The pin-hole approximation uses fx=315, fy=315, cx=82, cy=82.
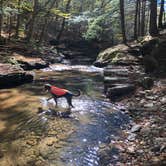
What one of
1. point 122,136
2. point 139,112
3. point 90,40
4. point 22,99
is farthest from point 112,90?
point 90,40

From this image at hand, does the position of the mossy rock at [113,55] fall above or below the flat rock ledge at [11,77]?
above

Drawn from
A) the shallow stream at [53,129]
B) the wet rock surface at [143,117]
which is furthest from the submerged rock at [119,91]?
the shallow stream at [53,129]

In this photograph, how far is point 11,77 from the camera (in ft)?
46.2

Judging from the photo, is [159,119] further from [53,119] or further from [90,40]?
[90,40]

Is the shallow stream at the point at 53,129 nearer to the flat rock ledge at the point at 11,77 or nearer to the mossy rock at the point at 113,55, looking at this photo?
the flat rock ledge at the point at 11,77

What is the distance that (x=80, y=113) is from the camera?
971 centimetres

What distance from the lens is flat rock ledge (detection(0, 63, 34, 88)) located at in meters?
13.8

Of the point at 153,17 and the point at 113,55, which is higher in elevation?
the point at 153,17

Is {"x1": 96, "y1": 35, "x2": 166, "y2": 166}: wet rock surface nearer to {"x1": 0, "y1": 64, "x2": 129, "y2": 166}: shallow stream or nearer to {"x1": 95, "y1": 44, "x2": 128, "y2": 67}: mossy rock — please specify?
{"x1": 0, "y1": 64, "x2": 129, "y2": 166}: shallow stream

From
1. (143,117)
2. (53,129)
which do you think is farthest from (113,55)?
(53,129)

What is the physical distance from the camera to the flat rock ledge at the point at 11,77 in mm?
13757

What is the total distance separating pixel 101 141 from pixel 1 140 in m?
2.36

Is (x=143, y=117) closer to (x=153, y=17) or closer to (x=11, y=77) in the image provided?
(x=11, y=77)

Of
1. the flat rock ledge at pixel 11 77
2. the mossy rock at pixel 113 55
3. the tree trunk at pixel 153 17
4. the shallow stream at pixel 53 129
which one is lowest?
the shallow stream at pixel 53 129
